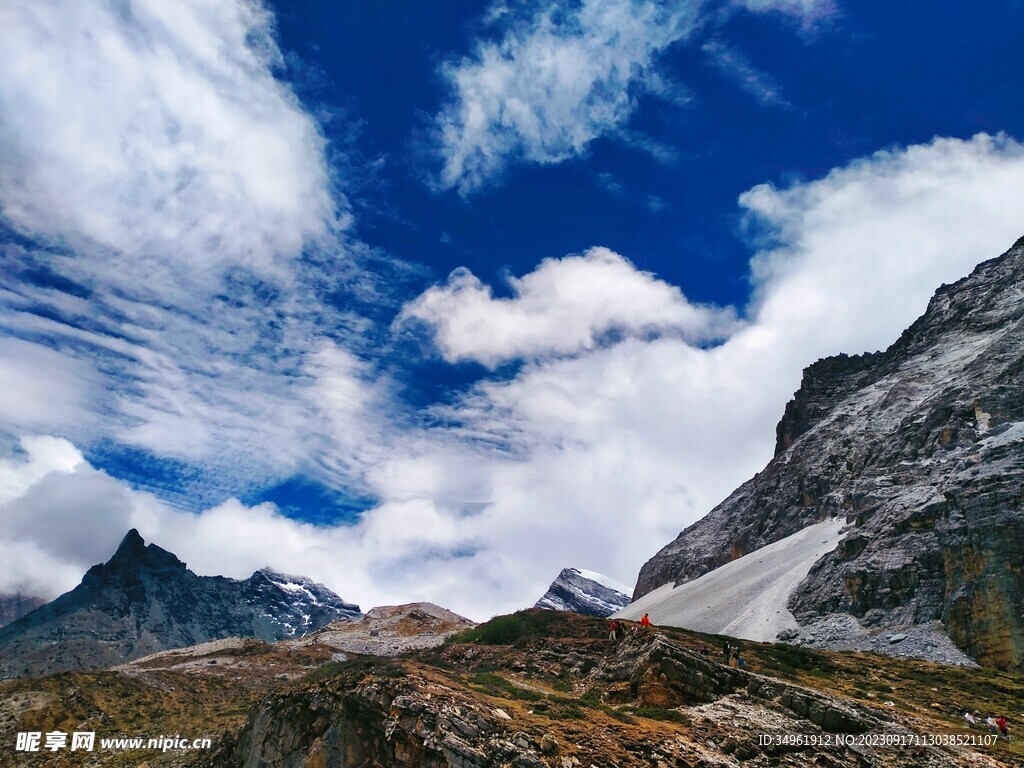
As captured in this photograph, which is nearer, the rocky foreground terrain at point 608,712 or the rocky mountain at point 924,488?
the rocky foreground terrain at point 608,712

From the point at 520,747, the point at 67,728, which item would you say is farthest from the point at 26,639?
the point at 520,747

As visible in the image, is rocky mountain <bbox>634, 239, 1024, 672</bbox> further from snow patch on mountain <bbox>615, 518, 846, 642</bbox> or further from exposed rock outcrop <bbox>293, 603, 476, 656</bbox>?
exposed rock outcrop <bbox>293, 603, 476, 656</bbox>

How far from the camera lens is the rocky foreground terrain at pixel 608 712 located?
19.9 meters

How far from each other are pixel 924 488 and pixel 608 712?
73773 millimetres

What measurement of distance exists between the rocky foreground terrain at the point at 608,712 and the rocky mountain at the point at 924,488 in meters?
20.6

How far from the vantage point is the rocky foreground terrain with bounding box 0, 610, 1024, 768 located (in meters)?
19.9

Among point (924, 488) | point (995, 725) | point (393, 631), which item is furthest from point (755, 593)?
point (393, 631)

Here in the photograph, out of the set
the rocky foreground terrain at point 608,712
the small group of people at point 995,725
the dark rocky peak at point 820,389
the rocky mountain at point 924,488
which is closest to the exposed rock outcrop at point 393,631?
the rocky mountain at point 924,488

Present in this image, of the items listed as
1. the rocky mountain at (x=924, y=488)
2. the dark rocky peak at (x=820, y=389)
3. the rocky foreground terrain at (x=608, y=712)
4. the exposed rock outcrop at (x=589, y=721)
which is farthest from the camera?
the dark rocky peak at (x=820, y=389)

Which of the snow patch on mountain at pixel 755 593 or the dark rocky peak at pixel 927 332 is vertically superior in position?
the dark rocky peak at pixel 927 332

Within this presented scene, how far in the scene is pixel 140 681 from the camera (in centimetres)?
6712

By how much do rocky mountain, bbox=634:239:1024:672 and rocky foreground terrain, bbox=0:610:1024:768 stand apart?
2058 cm

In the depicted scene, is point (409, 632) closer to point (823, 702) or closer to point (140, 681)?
point (140, 681)

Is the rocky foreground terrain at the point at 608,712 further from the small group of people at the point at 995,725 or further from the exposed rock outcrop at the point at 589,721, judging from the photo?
the small group of people at the point at 995,725
